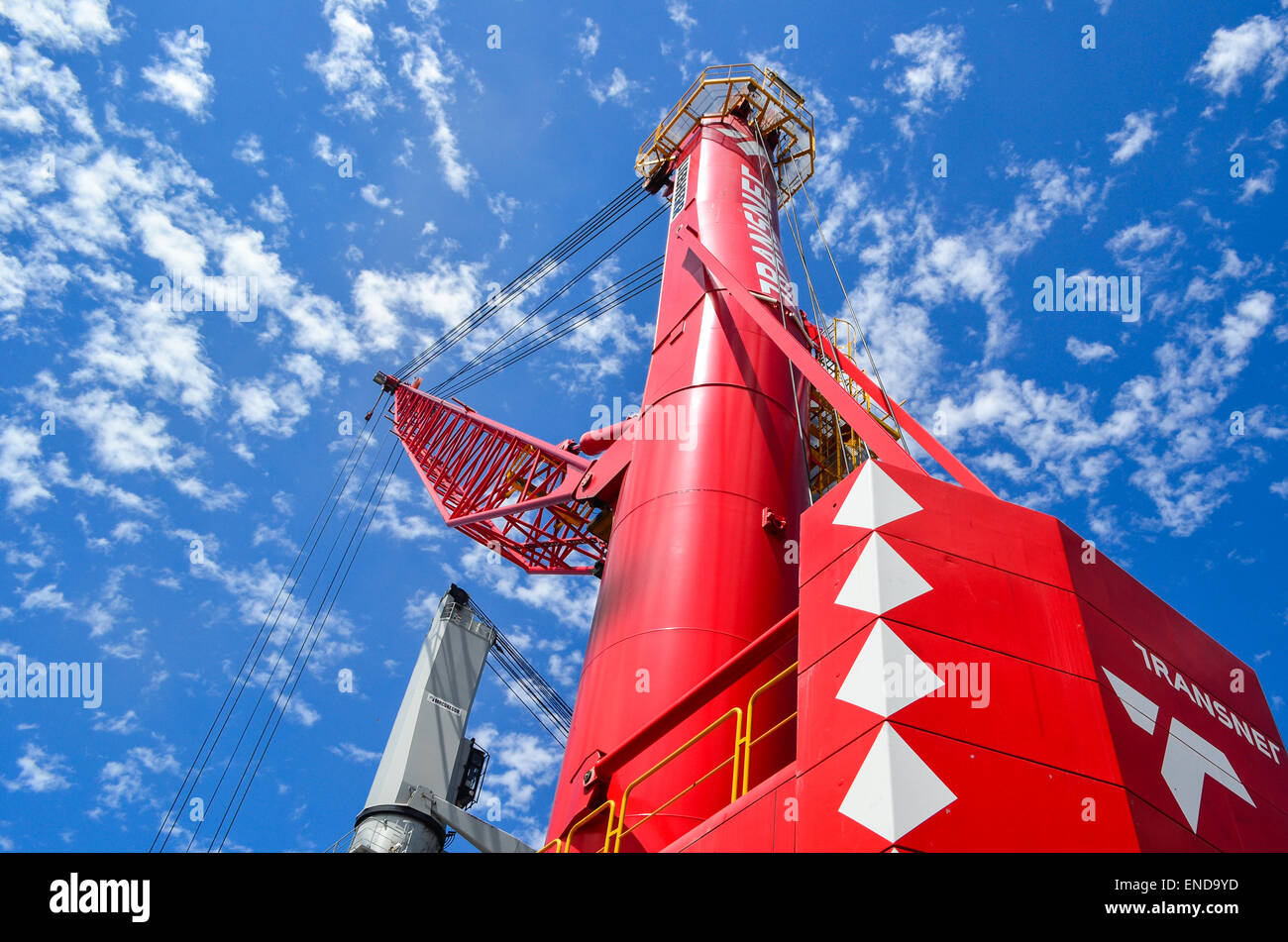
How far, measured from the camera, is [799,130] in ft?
78.5

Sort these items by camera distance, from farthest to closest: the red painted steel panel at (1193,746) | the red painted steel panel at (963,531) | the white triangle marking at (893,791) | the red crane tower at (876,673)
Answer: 1. the red painted steel panel at (963,531)
2. the red painted steel panel at (1193,746)
3. the red crane tower at (876,673)
4. the white triangle marking at (893,791)

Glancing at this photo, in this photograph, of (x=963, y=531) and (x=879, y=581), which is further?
(x=963, y=531)

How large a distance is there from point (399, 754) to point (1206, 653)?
19.2m

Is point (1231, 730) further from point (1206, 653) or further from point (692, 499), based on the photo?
point (692, 499)

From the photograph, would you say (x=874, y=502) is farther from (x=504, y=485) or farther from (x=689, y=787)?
(x=504, y=485)

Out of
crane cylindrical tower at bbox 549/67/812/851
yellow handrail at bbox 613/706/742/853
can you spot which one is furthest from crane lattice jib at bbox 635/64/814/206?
yellow handrail at bbox 613/706/742/853

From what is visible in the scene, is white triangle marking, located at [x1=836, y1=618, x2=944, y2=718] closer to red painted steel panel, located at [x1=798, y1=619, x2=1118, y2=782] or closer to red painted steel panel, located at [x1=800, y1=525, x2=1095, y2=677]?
red painted steel panel, located at [x1=798, y1=619, x2=1118, y2=782]

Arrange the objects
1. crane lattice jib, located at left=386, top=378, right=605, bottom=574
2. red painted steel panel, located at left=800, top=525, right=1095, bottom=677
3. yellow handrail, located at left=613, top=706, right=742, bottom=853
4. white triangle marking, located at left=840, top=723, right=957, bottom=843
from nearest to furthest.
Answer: white triangle marking, located at left=840, top=723, right=957, bottom=843, red painted steel panel, located at left=800, top=525, right=1095, bottom=677, yellow handrail, located at left=613, top=706, right=742, bottom=853, crane lattice jib, located at left=386, top=378, right=605, bottom=574

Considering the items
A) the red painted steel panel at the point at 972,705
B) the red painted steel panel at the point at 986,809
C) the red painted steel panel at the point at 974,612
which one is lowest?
the red painted steel panel at the point at 986,809

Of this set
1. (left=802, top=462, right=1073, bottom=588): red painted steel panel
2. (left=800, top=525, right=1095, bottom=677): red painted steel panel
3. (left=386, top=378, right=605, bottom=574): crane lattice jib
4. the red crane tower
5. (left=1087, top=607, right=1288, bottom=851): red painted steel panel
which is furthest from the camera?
(left=386, top=378, right=605, bottom=574): crane lattice jib

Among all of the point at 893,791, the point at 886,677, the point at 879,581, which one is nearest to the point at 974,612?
the point at 879,581

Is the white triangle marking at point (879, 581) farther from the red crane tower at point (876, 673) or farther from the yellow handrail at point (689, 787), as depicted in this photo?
the yellow handrail at point (689, 787)

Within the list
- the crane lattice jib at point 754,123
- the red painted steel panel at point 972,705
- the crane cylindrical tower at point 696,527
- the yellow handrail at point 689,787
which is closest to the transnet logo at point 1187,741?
the red painted steel panel at point 972,705
